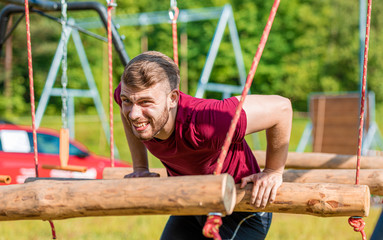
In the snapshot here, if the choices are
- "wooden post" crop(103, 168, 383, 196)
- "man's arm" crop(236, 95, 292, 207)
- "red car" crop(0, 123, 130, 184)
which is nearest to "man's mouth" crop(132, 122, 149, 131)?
"man's arm" crop(236, 95, 292, 207)

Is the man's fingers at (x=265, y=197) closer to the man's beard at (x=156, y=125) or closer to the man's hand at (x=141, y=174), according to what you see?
the man's beard at (x=156, y=125)

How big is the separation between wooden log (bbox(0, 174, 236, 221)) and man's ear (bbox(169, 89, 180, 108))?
0.47 m

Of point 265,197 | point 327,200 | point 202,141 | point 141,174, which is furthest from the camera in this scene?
point 141,174

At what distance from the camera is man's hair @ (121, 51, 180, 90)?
1.96 m

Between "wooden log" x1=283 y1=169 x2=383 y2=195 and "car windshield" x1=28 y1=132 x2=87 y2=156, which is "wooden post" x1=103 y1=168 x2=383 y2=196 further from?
"car windshield" x1=28 y1=132 x2=87 y2=156

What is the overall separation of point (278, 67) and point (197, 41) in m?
6.44

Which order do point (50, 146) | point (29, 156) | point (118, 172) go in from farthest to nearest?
point (50, 146) < point (29, 156) < point (118, 172)

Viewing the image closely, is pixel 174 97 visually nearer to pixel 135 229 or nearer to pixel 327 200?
pixel 327 200

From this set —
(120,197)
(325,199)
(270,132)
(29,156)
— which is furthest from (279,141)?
(29,156)

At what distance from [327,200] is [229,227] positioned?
762mm

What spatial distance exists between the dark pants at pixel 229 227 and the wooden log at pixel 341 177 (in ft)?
0.99

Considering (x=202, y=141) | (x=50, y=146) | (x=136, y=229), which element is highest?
(x=50, y=146)

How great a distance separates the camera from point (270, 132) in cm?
215

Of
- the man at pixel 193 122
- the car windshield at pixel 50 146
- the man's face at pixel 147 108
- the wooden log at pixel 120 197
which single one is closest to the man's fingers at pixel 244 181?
the man at pixel 193 122
